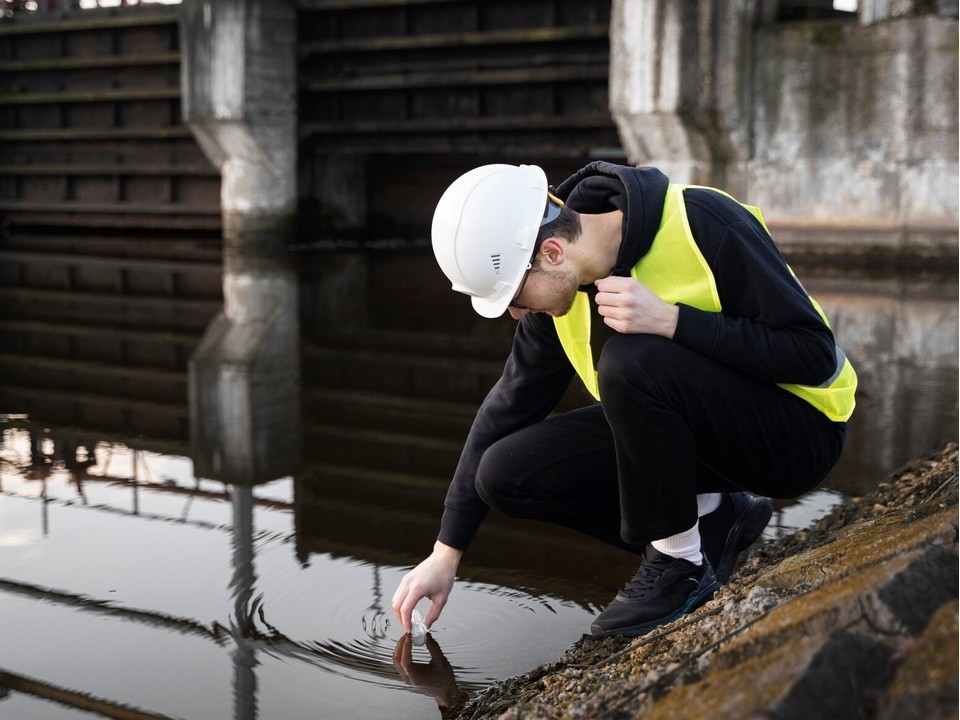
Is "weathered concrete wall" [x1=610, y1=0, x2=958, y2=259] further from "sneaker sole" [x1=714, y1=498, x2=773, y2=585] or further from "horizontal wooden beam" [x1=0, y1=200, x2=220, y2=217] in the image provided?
"sneaker sole" [x1=714, y1=498, x2=773, y2=585]

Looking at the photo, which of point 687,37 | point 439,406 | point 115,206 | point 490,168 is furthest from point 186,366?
point 115,206

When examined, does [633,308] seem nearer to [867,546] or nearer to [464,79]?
[867,546]

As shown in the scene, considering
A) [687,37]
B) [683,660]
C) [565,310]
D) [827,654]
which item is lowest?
[683,660]

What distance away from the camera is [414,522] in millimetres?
2709

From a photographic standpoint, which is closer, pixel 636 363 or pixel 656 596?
pixel 636 363

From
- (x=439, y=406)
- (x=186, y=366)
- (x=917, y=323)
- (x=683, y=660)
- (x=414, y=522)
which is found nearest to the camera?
(x=683, y=660)

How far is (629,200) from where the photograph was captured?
1.86 metres

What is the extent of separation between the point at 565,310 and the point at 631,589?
525 mm

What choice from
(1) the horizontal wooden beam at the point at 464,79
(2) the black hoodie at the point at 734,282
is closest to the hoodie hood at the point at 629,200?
(2) the black hoodie at the point at 734,282

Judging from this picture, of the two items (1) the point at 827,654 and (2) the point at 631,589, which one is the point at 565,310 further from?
(1) the point at 827,654

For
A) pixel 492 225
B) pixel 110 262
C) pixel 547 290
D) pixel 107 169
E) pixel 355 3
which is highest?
pixel 355 3

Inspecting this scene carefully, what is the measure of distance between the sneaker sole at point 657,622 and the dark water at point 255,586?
7 centimetres

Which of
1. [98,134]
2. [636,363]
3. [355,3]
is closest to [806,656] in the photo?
[636,363]

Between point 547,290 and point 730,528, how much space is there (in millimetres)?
709
